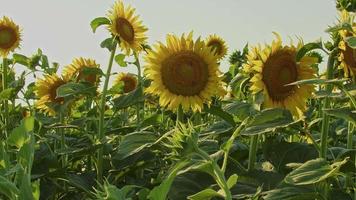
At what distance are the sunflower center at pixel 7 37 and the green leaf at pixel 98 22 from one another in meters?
2.06

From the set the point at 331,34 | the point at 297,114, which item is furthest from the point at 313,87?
the point at 331,34

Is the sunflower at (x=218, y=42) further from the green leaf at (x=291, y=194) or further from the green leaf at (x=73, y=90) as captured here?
the green leaf at (x=291, y=194)

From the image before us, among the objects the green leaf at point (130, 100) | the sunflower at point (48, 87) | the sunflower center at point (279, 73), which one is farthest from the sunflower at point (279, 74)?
the sunflower at point (48, 87)

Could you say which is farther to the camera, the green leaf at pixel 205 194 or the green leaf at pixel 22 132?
the green leaf at pixel 22 132

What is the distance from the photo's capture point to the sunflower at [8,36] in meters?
4.82

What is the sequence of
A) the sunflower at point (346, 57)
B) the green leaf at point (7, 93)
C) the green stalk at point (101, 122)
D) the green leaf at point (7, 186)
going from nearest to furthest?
the green leaf at point (7, 186), the sunflower at point (346, 57), the green stalk at point (101, 122), the green leaf at point (7, 93)

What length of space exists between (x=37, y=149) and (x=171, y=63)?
61 centimetres

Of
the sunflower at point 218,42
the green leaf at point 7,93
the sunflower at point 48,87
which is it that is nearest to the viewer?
the sunflower at point 48,87

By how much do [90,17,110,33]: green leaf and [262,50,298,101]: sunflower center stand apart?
3.58 feet

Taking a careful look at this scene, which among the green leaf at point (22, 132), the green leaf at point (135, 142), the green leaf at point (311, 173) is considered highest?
the green leaf at point (22, 132)

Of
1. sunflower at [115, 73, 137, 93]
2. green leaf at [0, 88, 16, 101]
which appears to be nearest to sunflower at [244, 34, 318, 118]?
green leaf at [0, 88, 16, 101]

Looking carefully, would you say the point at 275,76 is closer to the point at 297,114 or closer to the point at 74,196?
the point at 297,114

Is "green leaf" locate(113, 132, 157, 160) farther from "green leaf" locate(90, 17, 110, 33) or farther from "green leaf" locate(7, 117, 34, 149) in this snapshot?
"green leaf" locate(90, 17, 110, 33)

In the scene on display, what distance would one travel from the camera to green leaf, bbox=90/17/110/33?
9.55 feet
